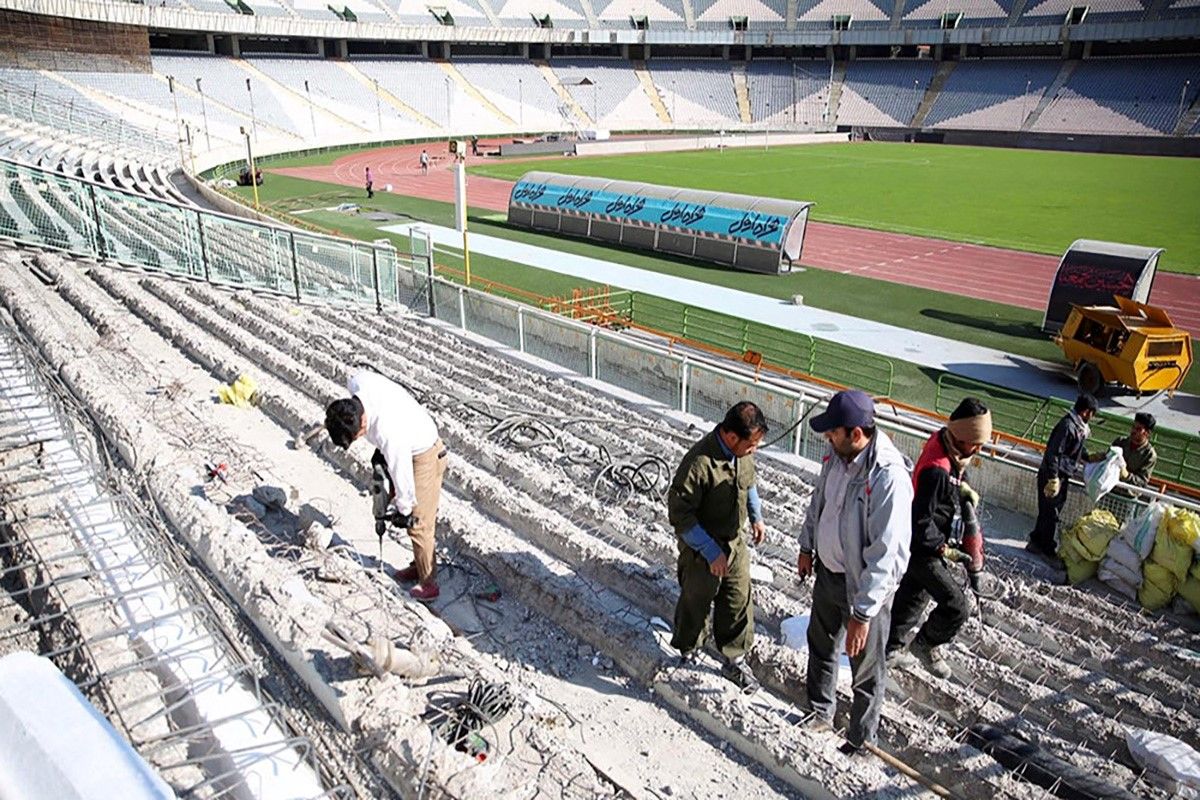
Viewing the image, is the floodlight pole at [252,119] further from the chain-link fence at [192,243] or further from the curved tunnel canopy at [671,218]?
the chain-link fence at [192,243]

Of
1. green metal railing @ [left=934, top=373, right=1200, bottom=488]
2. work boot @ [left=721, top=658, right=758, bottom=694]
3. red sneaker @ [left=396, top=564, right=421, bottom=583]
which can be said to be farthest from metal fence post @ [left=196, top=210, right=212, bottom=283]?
green metal railing @ [left=934, top=373, right=1200, bottom=488]

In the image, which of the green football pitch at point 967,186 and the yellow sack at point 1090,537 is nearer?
the yellow sack at point 1090,537

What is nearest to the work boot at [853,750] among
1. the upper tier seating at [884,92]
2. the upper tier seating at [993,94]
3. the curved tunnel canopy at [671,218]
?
the curved tunnel canopy at [671,218]

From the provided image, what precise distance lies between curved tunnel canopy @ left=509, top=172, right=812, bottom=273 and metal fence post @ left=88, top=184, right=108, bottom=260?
14695 mm

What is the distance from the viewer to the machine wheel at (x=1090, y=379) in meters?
13.7

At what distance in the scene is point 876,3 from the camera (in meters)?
70.5

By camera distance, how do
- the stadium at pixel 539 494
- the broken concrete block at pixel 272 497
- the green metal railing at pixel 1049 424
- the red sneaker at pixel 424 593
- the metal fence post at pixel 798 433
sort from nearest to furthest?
1. the stadium at pixel 539 494
2. the red sneaker at pixel 424 593
3. the broken concrete block at pixel 272 497
4. the metal fence post at pixel 798 433
5. the green metal railing at pixel 1049 424

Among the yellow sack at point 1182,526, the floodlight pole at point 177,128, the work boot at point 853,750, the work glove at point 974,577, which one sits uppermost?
the floodlight pole at point 177,128

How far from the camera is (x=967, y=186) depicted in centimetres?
3797

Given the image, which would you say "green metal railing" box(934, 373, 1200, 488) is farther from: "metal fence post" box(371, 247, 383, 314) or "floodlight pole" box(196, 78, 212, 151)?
"floodlight pole" box(196, 78, 212, 151)

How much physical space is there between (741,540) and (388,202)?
101 feet

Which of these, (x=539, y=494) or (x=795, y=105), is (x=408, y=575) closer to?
(x=539, y=494)

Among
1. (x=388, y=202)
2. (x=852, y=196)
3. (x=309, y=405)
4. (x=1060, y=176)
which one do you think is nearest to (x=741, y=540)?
(x=309, y=405)

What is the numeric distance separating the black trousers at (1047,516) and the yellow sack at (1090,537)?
15 centimetres
